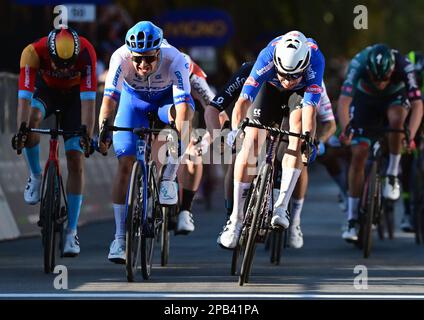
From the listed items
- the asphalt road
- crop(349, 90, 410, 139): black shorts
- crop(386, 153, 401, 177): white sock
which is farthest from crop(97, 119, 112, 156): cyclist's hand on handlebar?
crop(386, 153, 401, 177): white sock

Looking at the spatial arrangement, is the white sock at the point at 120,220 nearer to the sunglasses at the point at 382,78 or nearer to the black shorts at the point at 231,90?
the black shorts at the point at 231,90

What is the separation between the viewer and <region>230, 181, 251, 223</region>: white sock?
42.6 ft

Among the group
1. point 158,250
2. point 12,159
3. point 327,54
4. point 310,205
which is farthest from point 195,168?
point 327,54

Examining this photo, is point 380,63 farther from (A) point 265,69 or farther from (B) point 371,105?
(A) point 265,69

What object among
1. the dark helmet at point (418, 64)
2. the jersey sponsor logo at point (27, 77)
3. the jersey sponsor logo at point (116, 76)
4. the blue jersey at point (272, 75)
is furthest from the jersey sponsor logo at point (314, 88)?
the dark helmet at point (418, 64)

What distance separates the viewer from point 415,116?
1702 centimetres

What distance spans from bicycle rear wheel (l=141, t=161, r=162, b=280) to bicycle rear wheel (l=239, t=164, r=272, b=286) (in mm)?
793

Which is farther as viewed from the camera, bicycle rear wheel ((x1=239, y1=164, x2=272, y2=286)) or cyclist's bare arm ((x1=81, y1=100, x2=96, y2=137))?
cyclist's bare arm ((x1=81, y1=100, x2=96, y2=137))

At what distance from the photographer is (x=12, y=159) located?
18.2 m

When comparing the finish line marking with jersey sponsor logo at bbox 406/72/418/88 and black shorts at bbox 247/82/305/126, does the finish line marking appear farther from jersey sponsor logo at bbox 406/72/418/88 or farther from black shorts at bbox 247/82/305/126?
jersey sponsor logo at bbox 406/72/418/88
